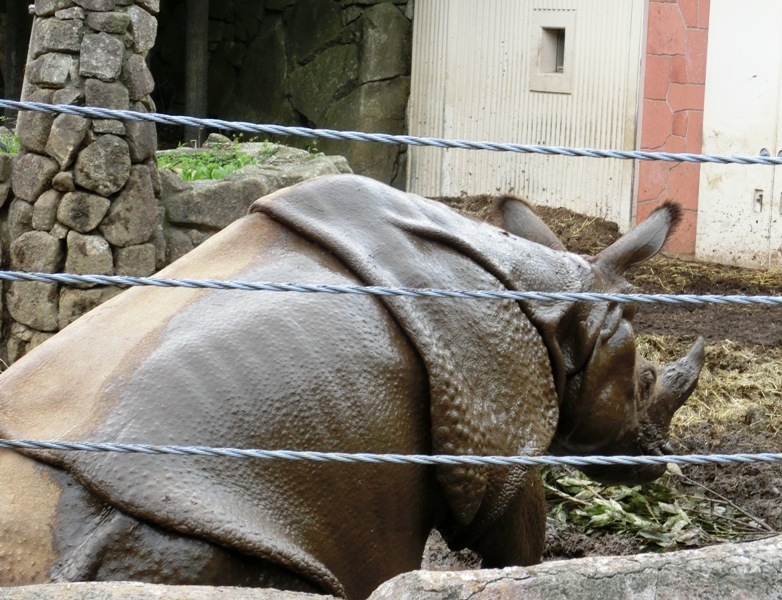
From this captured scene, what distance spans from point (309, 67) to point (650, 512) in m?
9.85

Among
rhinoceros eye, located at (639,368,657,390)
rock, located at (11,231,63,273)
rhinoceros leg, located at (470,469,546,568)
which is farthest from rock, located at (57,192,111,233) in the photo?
rhinoceros leg, located at (470,469,546,568)

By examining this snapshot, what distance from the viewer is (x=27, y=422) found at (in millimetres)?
2627

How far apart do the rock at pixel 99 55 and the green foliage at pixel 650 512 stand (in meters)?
3.76

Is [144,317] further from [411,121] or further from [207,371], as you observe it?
[411,121]

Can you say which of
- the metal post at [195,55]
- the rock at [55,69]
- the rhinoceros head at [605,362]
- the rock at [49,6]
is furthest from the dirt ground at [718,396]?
the metal post at [195,55]

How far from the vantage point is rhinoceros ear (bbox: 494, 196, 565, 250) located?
389 cm

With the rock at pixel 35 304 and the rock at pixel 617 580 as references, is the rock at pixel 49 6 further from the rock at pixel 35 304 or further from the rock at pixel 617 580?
the rock at pixel 617 580

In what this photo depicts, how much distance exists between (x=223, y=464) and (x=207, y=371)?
219mm

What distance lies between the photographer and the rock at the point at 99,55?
24.0 ft

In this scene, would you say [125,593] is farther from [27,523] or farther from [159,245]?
[159,245]

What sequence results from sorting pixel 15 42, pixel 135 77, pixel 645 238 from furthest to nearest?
pixel 15 42
pixel 135 77
pixel 645 238

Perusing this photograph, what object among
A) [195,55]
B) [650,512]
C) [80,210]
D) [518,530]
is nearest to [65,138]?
[80,210]

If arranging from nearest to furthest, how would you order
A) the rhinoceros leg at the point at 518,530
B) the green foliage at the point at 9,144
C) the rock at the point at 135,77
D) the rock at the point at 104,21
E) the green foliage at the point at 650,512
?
1. the rhinoceros leg at the point at 518,530
2. the green foliage at the point at 650,512
3. the rock at the point at 104,21
4. the rock at the point at 135,77
5. the green foliage at the point at 9,144

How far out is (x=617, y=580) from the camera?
6.77 ft
